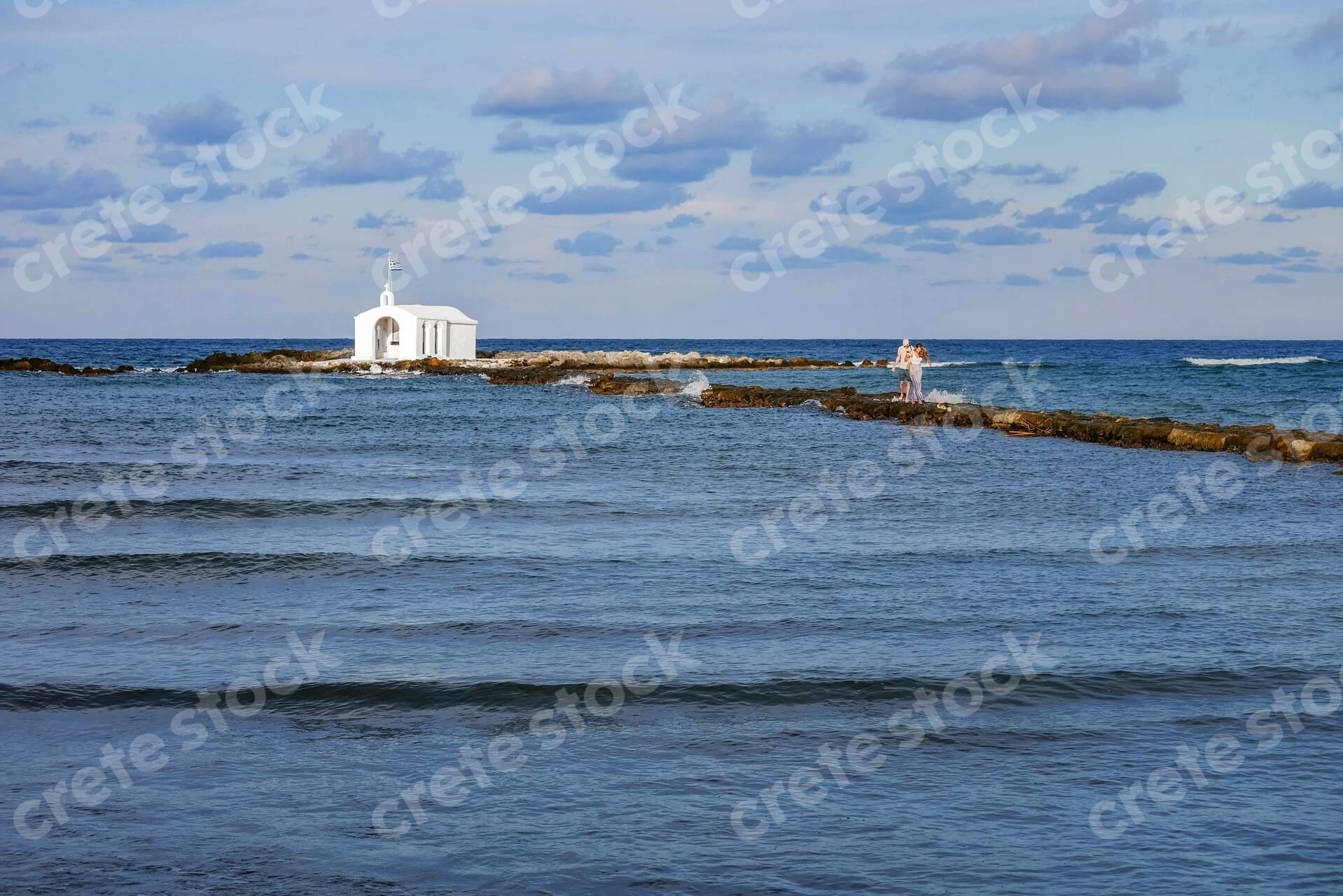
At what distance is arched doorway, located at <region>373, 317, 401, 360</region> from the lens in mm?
72938

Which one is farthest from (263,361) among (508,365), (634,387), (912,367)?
(912,367)

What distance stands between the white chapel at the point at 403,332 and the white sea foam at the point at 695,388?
72.6 ft

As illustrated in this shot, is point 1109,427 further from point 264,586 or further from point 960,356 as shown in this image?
point 960,356

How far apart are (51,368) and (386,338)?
20.6 meters

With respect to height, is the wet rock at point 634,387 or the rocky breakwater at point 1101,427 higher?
the wet rock at point 634,387

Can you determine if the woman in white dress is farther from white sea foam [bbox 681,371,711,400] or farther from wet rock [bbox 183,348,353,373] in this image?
wet rock [bbox 183,348,353,373]

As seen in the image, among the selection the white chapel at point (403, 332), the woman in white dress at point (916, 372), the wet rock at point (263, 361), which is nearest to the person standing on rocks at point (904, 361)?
the woman in white dress at point (916, 372)

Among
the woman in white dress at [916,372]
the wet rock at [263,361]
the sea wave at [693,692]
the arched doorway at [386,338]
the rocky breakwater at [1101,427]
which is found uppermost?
the arched doorway at [386,338]

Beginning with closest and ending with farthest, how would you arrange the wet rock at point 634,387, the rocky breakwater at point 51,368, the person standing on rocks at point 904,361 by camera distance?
the person standing on rocks at point 904,361 → the wet rock at point 634,387 → the rocky breakwater at point 51,368

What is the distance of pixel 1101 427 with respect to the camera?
30078 millimetres

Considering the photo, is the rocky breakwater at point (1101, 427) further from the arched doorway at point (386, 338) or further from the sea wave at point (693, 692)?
the arched doorway at point (386, 338)

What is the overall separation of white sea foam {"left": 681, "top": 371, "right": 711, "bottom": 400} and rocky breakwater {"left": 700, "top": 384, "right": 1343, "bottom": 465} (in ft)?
13.8

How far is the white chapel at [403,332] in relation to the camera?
71.9 metres

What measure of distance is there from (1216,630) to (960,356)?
120 metres
